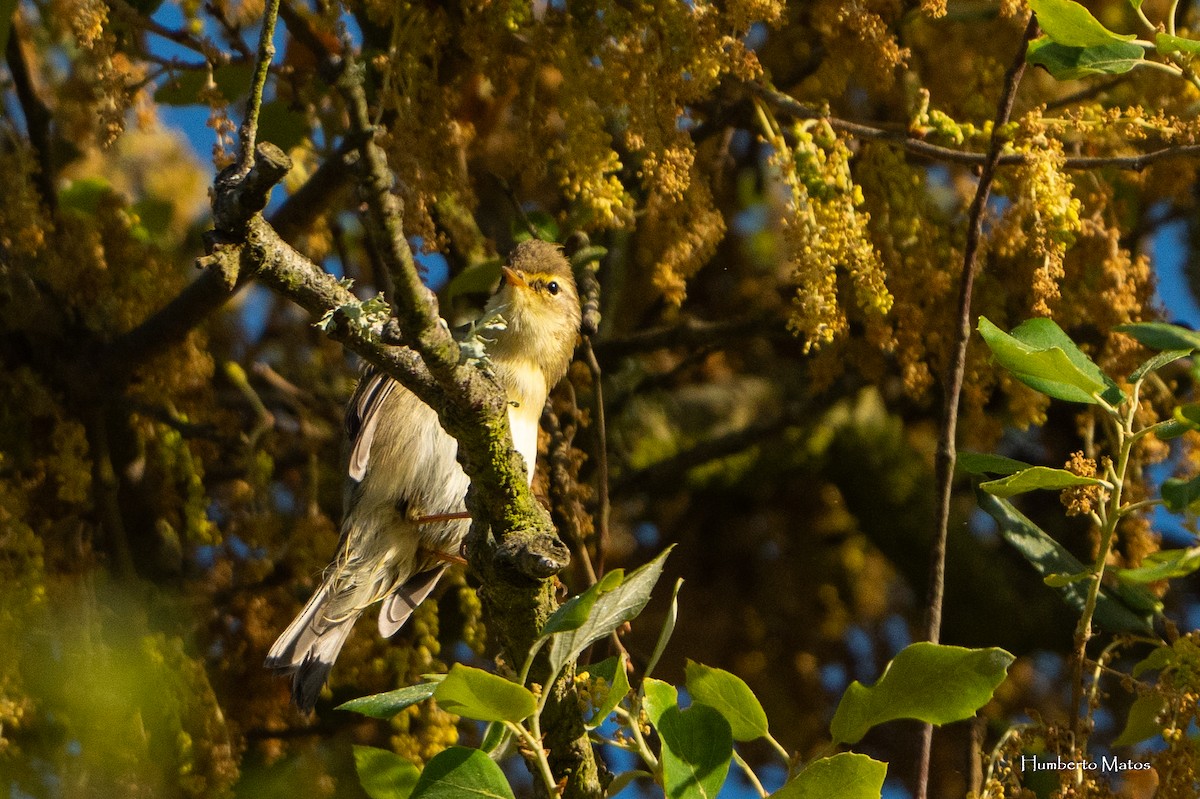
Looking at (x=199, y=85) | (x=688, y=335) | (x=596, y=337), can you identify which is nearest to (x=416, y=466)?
(x=596, y=337)

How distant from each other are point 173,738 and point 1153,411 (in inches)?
107

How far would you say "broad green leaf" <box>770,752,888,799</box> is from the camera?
179 cm

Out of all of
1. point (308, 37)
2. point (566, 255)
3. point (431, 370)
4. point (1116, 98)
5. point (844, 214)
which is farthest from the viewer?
point (566, 255)

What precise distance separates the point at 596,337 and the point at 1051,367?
2581mm

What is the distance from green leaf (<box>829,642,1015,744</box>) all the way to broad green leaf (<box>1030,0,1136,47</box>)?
38.2 inches

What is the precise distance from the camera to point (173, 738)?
3398 mm

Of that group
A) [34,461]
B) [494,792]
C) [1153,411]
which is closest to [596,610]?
[494,792]

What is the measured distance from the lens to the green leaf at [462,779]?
1.79 meters

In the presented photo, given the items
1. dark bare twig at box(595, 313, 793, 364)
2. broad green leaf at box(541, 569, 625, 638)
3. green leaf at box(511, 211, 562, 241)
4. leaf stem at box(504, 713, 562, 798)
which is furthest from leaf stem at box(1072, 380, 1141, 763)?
dark bare twig at box(595, 313, 793, 364)

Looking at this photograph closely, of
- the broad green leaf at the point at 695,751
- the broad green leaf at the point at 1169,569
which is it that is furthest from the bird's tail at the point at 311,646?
the broad green leaf at the point at 1169,569

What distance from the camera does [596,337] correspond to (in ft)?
14.2

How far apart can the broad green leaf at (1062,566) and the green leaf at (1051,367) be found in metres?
0.69

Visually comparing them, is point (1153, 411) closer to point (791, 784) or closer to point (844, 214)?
point (844, 214)

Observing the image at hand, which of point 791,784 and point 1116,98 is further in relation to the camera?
point 1116,98
